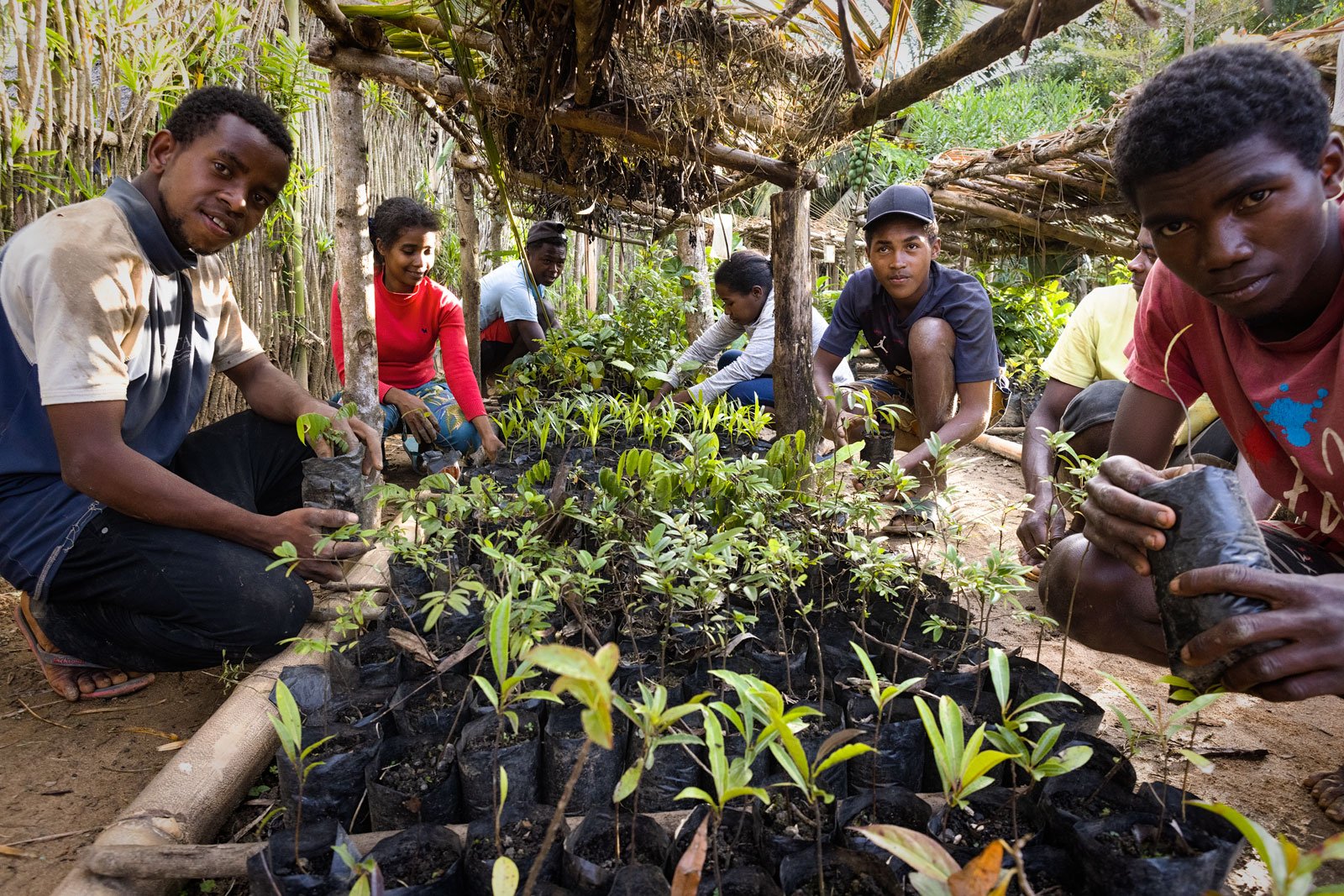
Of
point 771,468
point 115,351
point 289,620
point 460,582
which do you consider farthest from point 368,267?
point 460,582

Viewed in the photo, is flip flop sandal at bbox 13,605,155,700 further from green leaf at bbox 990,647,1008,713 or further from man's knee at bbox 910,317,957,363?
man's knee at bbox 910,317,957,363

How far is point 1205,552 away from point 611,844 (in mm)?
1011

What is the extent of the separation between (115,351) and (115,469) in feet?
0.97

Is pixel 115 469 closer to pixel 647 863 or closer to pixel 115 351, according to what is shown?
pixel 115 351

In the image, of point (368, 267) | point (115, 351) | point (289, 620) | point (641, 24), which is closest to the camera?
point (115, 351)

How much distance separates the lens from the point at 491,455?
3525mm

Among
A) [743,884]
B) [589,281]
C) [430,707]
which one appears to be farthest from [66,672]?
[589,281]

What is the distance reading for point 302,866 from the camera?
1251 millimetres

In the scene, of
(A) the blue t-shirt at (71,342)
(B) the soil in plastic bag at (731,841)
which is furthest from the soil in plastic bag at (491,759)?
(A) the blue t-shirt at (71,342)

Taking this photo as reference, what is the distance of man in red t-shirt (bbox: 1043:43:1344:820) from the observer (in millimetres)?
1171

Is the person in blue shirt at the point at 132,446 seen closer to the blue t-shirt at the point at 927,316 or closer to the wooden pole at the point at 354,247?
the wooden pole at the point at 354,247

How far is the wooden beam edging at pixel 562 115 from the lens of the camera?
10.0 feet

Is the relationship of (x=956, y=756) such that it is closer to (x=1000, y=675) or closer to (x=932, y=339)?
(x=1000, y=675)

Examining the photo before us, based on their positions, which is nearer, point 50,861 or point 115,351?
point 50,861
